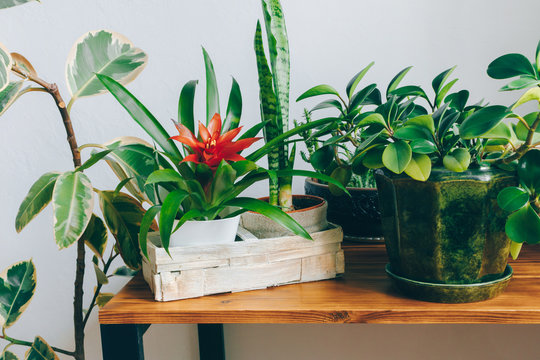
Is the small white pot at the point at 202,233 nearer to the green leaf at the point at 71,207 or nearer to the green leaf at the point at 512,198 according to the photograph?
the green leaf at the point at 71,207

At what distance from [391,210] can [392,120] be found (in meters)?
0.13

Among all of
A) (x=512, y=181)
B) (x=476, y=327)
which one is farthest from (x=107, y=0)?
(x=476, y=327)

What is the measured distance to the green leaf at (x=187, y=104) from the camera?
68cm

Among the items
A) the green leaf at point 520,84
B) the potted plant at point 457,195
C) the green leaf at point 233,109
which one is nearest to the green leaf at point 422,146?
the potted plant at point 457,195

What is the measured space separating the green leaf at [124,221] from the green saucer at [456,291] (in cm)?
48

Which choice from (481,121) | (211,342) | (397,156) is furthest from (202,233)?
(211,342)

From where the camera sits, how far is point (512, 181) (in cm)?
56

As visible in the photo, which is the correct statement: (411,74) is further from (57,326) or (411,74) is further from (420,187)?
(57,326)

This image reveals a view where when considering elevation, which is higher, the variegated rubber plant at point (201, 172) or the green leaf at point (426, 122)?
the green leaf at point (426, 122)

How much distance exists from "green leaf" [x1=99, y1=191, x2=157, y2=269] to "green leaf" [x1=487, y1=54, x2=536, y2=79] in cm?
62

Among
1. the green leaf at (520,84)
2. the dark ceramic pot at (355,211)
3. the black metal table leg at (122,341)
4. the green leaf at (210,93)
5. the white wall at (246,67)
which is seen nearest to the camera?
the green leaf at (520,84)

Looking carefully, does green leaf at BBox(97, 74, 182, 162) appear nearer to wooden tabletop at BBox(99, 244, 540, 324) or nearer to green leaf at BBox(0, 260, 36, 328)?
wooden tabletop at BBox(99, 244, 540, 324)

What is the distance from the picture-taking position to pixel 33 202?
2.43 ft

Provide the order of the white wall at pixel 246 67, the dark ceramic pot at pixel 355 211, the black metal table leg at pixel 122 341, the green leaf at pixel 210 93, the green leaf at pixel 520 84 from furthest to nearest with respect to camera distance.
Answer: the white wall at pixel 246 67 → the dark ceramic pot at pixel 355 211 → the green leaf at pixel 210 93 → the black metal table leg at pixel 122 341 → the green leaf at pixel 520 84
